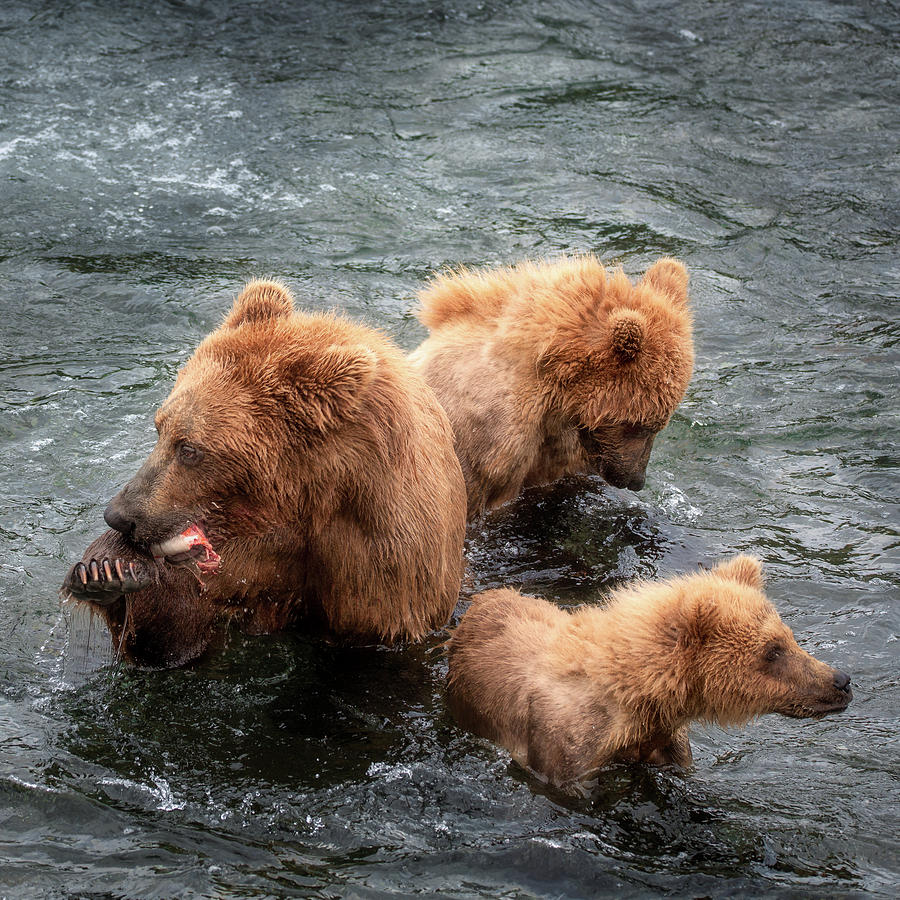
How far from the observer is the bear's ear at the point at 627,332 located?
687 centimetres

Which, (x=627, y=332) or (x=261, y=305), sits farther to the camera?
(x=627, y=332)

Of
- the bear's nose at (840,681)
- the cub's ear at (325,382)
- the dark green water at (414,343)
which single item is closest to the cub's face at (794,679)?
the bear's nose at (840,681)

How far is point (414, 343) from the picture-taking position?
32.2ft

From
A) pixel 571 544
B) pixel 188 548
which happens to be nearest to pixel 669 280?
pixel 571 544

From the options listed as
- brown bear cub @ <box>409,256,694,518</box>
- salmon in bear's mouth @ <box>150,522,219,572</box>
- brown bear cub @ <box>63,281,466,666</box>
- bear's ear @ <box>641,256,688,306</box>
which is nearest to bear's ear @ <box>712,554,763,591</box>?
brown bear cub @ <box>63,281,466,666</box>

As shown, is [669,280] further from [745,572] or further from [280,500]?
[280,500]

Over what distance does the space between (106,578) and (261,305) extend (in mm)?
1367

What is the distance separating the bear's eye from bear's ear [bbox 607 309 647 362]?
2505 mm

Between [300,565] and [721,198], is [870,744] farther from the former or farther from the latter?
[721,198]

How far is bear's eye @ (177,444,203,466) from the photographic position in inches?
213

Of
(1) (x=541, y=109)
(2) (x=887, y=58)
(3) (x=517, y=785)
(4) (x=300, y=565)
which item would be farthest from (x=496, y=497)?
(2) (x=887, y=58)

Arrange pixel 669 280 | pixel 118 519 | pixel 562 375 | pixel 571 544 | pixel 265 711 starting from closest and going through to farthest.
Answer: pixel 118 519, pixel 265 711, pixel 562 375, pixel 571 544, pixel 669 280

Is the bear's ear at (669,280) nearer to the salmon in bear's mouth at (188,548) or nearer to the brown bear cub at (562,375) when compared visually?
the brown bear cub at (562,375)

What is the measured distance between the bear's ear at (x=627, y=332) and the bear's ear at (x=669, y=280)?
0.70m
